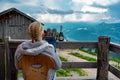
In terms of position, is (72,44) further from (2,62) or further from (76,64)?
(2,62)

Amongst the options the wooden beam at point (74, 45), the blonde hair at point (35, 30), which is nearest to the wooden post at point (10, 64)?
the wooden beam at point (74, 45)

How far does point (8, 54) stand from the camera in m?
6.22

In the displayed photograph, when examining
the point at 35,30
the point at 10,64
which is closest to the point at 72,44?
the point at 10,64

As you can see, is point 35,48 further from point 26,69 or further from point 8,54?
point 8,54

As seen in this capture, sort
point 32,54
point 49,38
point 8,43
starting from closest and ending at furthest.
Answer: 1. point 32,54
2. point 49,38
3. point 8,43

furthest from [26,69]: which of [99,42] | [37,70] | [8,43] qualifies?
[99,42]

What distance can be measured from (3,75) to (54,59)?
7.86 feet

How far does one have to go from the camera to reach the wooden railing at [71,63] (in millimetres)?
6207

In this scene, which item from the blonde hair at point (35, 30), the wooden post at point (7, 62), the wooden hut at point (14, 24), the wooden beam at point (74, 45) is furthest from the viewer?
the wooden hut at point (14, 24)

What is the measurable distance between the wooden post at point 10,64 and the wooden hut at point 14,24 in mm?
22698

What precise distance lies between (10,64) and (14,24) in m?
23.3

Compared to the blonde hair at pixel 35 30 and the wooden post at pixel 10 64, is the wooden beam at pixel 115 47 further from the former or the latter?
the blonde hair at pixel 35 30

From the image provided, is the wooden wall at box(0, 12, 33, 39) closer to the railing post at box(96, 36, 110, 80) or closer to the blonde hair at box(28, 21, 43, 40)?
the railing post at box(96, 36, 110, 80)

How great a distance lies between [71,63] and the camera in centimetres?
650
